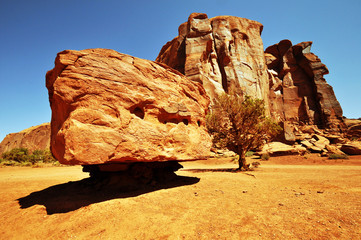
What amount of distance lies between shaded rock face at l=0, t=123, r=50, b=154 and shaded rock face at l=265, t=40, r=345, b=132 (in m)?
54.3

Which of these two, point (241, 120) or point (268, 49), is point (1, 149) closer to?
point (241, 120)

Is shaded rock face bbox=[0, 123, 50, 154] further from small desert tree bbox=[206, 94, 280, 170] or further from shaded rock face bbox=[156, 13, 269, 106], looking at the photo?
small desert tree bbox=[206, 94, 280, 170]

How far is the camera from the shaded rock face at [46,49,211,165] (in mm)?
4328

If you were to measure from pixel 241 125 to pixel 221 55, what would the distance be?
2452cm

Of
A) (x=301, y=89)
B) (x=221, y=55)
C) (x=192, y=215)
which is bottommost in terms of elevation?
(x=192, y=215)

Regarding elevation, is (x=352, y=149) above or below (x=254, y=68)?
below

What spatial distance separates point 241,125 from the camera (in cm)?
1153

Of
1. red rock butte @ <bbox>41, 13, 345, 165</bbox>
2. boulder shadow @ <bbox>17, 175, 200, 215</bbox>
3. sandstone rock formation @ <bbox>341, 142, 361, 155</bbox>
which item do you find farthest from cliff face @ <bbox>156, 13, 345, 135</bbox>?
boulder shadow @ <bbox>17, 175, 200, 215</bbox>

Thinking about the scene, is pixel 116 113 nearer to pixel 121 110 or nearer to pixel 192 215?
pixel 121 110

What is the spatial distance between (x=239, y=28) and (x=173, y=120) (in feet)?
119

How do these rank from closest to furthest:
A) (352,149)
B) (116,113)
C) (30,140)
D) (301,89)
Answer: (116,113) → (352,149) → (301,89) → (30,140)

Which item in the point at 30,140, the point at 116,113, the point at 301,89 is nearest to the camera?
the point at 116,113

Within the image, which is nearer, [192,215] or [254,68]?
[192,215]

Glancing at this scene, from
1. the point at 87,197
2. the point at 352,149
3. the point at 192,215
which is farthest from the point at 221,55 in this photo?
the point at 192,215
